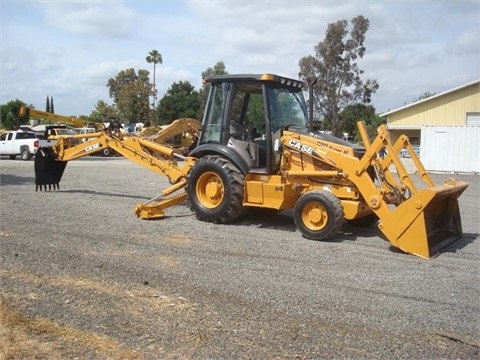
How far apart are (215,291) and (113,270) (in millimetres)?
1397

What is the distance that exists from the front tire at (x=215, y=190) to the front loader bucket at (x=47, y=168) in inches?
190

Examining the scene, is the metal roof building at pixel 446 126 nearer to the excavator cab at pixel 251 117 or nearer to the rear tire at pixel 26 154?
the excavator cab at pixel 251 117

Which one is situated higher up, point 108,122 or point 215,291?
point 108,122

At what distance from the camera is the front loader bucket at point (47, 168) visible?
1327 cm

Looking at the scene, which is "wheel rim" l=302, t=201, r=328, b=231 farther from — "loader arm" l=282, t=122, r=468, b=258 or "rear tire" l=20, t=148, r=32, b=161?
"rear tire" l=20, t=148, r=32, b=161

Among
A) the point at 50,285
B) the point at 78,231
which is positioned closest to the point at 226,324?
the point at 50,285

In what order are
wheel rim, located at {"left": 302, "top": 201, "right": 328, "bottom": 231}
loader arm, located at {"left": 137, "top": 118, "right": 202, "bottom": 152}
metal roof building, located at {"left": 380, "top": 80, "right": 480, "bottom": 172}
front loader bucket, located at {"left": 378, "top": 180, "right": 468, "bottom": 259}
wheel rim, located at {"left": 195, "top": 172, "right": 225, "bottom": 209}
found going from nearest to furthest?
front loader bucket, located at {"left": 378, "top": 180, "right": 468, "bottom": 259} < wheel rim, located at {"left": 302, "top": 201, "right": 328, "bottom": 231} < wheel rim, located at {"left": 195, "top": 172, "right": 225, "bottom": 209} < loader arm, located at {"left": 137, "top": 118, "right": 202, "bottom": 152} < metal roof building, located at {"left": 380, "top": 80, "right": 480, "bottom": 172}

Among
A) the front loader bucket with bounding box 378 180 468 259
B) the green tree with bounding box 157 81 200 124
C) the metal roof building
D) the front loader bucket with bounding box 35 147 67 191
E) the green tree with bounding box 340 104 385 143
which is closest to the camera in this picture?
the front loader bucket with bounding box 378 180 468 259

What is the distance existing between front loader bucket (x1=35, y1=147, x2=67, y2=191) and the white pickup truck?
55.3 feet

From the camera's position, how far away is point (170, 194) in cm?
1099

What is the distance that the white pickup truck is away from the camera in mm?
29594

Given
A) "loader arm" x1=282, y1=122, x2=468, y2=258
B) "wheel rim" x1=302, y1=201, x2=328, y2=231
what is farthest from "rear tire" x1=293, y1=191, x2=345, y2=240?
"loader arm" x1=282, y1=122, x2=468, y2=258

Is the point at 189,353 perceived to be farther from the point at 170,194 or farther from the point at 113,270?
the point at 170,194

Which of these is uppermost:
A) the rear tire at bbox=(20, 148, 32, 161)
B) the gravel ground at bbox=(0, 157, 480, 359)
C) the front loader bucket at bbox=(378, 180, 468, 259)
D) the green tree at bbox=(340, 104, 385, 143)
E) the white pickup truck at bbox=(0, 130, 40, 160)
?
the green tree at bbox=(340, 104, 385, 143)
